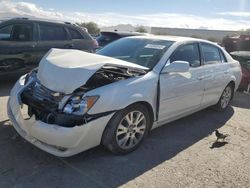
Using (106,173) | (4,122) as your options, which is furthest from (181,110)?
(4,122)

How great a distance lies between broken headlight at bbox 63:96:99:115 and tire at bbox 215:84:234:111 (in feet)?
11.6

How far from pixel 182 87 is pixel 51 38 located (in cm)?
445

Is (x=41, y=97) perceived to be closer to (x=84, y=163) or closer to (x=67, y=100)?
(x=67, y=100)

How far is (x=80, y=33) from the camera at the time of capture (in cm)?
877

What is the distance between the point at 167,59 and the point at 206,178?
177cm

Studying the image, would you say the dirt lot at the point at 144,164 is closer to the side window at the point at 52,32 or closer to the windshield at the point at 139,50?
the windshield at the point at 139,50

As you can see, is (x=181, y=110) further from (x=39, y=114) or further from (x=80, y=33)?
(x=80, y=33)

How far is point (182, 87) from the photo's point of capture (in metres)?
4.81

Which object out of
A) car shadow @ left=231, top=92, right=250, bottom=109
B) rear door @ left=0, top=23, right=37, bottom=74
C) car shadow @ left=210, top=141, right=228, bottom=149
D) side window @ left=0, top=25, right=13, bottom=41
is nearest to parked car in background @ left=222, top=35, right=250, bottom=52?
car shadow @ left=231, top=92, right=250, bottom=109

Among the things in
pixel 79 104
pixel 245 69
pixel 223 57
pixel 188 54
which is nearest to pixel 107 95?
pixel 79 104

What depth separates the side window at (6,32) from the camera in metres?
7.19

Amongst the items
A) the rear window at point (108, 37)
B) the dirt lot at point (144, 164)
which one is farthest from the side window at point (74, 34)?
the dirt lot at point (144, 164)

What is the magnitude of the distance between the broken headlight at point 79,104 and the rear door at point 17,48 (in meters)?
4.16

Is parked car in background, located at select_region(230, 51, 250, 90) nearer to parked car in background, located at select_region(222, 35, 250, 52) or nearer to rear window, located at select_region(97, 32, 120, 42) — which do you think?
parked car in background, located at select_region(222, 35, 250, 52)
